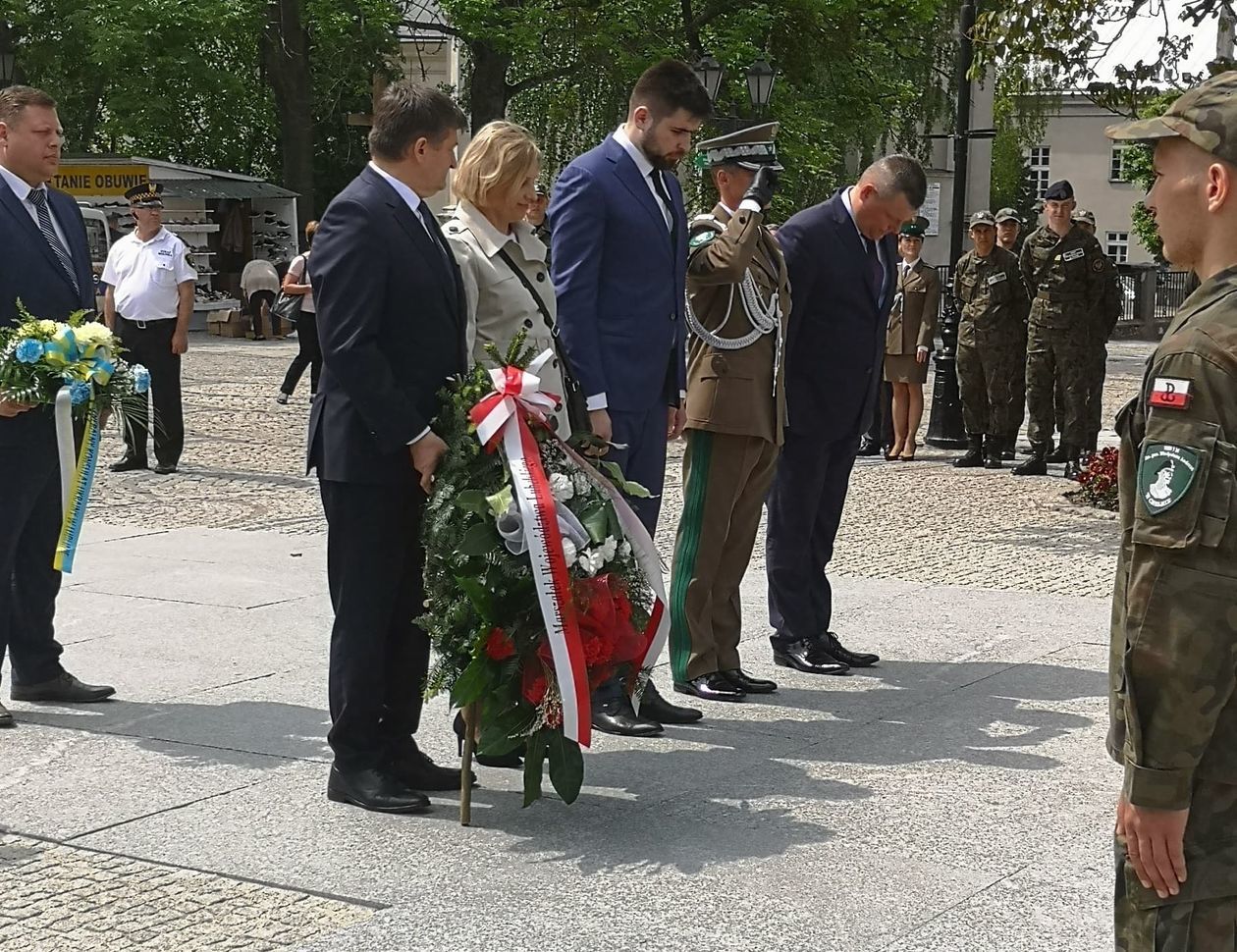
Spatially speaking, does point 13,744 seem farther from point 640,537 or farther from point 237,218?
point 237,218

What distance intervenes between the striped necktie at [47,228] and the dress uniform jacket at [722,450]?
2246 mm

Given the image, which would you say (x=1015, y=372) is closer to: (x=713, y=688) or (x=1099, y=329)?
(x=1099, y=329)

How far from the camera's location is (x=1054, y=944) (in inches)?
160

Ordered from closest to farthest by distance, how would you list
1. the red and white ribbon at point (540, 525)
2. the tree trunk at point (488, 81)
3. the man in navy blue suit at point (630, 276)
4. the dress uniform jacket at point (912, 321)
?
the red and white ribbon at point (540, 525) < the man in navy blue suit at point (630, 276) < the dress uniform jacket at point (912, 321) < the tree trunk at point (488, 81)

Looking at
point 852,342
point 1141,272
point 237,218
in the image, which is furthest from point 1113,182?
point 852,342

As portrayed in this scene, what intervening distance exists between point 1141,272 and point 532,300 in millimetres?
30767

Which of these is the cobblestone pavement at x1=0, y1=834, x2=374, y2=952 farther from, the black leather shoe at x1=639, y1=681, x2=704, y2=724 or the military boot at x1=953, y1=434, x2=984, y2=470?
the military boot at x1=953, y1=434, x2=984, y2=470

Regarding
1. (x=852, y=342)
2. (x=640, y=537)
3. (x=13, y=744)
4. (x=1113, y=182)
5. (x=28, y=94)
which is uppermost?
(x=1113, y=182)

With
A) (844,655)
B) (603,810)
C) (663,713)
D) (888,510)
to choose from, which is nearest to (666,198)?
(663,713)

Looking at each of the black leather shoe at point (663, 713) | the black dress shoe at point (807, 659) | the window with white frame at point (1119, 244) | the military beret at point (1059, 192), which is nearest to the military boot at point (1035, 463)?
the military beret at point (1059, 192)

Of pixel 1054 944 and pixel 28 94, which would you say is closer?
pixel 1054 944

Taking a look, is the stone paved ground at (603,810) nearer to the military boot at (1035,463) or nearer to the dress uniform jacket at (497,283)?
the dress uniform jacket at (497,283)

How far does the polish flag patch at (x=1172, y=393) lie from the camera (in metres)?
2.43

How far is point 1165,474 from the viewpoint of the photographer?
8.00 ft
